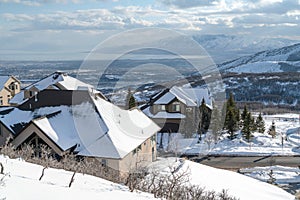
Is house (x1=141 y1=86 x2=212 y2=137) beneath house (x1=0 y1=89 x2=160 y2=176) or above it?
above

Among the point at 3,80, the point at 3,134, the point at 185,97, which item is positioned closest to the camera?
the point at 3,134

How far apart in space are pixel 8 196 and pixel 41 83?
115ft

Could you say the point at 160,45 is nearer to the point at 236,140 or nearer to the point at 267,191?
the point at 267,191

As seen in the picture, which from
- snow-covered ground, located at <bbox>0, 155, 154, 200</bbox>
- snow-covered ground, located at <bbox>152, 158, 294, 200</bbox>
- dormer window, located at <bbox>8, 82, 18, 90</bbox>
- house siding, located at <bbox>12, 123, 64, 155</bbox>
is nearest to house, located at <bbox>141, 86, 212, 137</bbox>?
snow-covered ground, located at <bbox>152, 158, 294, 200</bbox>

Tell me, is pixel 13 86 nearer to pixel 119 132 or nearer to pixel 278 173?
pixel 119 132

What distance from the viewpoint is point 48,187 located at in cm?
906

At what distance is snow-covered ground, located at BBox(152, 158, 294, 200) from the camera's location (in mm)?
18978

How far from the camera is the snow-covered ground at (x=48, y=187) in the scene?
8.14m

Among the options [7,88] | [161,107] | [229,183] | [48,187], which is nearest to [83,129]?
[229,183]

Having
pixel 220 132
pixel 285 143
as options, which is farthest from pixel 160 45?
pixel 285 143

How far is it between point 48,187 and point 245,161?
1074 inches

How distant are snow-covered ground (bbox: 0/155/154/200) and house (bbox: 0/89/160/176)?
6.63 meters

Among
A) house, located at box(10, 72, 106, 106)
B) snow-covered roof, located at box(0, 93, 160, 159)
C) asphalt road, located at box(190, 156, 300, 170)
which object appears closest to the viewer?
snow-covered roof, located at box(0, 93, 160, 159)

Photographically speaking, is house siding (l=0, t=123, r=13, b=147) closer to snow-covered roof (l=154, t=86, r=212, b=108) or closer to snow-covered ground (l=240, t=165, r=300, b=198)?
snow-covered ground (l=240, t=165, r=300, b=198)
